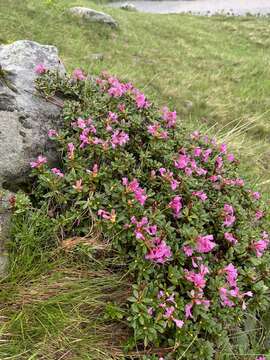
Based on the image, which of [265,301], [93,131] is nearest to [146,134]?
[93,131]

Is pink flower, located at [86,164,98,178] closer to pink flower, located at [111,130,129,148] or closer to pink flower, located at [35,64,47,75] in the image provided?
pink flower, located at [111,130,129,148]

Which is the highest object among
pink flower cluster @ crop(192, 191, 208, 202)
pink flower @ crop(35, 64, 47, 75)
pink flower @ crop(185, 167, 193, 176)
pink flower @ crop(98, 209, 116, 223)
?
pink flower @ crop(35, 64, 47, 75)

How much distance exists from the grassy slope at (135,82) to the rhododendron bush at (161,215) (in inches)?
15.0

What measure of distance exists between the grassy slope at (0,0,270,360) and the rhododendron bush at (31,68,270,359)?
380mm

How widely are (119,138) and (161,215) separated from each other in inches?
36.5

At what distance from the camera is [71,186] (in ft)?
12.0

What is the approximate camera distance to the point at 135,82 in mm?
11008

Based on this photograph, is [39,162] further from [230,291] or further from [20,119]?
[230,291]

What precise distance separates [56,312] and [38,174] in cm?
123

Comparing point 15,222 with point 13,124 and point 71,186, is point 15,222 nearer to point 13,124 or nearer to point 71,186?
point 71,186

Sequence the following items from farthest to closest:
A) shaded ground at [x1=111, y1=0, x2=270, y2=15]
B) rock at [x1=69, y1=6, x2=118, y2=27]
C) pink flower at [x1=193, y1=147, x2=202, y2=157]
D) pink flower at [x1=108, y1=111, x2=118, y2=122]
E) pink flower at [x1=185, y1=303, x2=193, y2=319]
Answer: shaded ground at [x1=111, y1=0, x2=270, y2=15] < rock at [x1=69, y1=6, x2=118, y2=27] < pink flower at [x1=193, y1=147, x2=202, y2=157] < pink flower at [x1=108, y1=111, x2=118, y2=122] < pink flower at [x1=185, y1=303, x2=193, y2=319]

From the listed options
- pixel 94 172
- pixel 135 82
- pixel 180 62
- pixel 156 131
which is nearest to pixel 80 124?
pixel 94 172

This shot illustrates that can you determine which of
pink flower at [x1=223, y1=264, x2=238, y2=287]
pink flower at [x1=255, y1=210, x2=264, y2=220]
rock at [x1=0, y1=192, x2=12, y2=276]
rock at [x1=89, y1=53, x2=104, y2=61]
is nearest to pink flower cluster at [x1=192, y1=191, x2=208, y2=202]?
pink flower at [x1=223, y1=264, x2=238, y2=287]

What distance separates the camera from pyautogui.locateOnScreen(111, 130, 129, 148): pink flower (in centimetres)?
396
